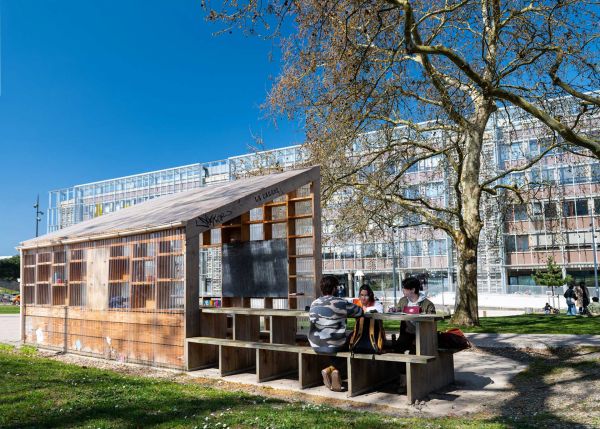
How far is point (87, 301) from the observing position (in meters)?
12.5

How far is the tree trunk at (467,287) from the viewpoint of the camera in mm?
16688

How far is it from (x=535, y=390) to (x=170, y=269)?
6367 millimetres

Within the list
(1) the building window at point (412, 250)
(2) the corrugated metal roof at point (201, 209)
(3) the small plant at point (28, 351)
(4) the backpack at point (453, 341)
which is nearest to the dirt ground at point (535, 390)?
(4) the backpack at point (453, 341)

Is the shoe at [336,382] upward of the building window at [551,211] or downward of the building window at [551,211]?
downward

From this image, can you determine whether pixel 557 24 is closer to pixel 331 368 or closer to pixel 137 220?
pixel 331 368

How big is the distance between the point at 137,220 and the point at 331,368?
18.5 ft

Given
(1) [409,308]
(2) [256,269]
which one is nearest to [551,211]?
→ (2) [256,269]

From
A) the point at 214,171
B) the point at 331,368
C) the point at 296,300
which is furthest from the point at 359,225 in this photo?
the point at 214,171

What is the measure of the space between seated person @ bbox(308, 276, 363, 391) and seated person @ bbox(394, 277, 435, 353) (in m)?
0.91

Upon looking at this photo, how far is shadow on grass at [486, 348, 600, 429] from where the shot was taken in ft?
22.1

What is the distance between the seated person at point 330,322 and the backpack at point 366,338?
204 millimetres

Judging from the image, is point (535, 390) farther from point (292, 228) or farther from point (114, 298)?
point (114, 298)

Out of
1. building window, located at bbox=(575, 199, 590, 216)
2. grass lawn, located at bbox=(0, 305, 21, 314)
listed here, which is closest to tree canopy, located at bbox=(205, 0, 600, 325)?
grass lawn, located at bbox=(0, 305, 21, 314)

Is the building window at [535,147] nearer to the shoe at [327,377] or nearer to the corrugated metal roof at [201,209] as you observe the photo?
the corrugated metal roof at [201,209]
